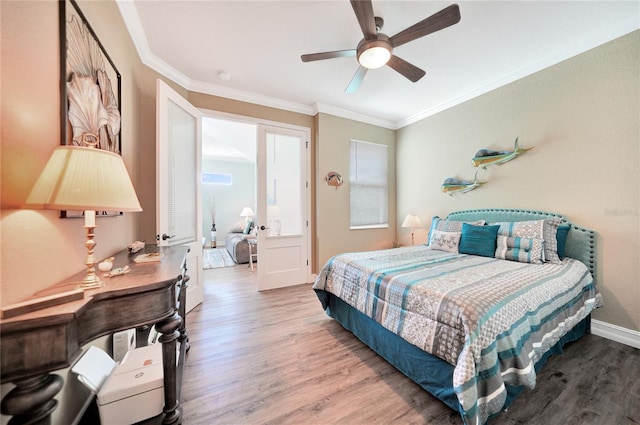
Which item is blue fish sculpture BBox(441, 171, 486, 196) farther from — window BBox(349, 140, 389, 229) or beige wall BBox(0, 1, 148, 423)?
beige wall BBox(0, 1, 148, 423)

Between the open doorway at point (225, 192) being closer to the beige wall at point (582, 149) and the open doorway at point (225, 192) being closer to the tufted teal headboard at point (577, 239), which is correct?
the beige wall at point (582, 149)

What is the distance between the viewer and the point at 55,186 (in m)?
A: 0.78

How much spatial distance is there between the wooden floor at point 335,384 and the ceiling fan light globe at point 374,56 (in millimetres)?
2509

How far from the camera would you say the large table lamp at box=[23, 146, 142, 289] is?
769mm

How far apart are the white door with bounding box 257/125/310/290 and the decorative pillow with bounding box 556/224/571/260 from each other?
Answer: 3061 mm

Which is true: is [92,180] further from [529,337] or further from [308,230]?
[308,230]

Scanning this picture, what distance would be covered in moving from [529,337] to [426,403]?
755 millimetres

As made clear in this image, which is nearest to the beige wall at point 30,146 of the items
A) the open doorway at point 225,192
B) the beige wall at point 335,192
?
the beige wall at point 335,192

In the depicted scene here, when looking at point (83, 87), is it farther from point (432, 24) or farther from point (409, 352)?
point (409, 352)

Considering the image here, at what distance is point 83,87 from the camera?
121 centimetres

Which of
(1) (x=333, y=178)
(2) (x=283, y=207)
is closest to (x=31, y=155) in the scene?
(2) (x=283, y=207)

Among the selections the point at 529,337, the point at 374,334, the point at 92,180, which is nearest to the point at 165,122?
the point at 92,180

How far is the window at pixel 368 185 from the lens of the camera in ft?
13.6

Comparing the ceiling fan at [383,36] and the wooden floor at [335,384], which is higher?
the ceiling fan at [383,36]
